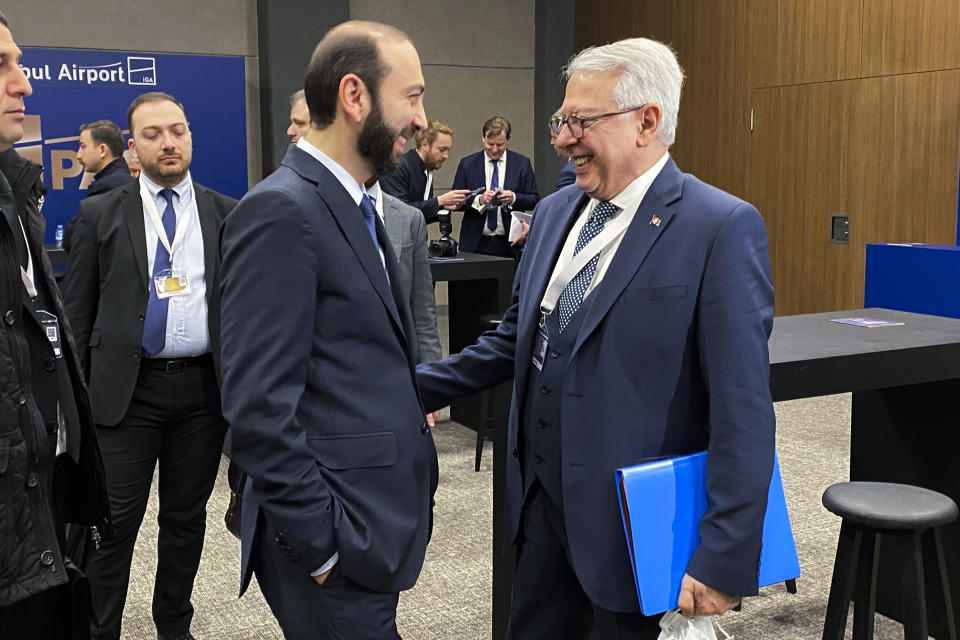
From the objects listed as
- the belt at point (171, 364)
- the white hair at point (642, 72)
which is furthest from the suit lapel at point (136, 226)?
the white hair at point (642, 72)

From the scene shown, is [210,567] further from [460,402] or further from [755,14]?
[755,14]

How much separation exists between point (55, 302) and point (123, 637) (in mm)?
1534

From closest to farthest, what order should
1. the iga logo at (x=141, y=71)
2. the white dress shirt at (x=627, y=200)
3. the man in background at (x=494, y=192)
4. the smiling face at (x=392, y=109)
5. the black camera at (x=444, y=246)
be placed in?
the smiling face at (x=392, y=109), the white dress shirt at (x=627, y=200), the black camera at (x=444, y=246), the man in background at (x=494, y=192), the iga logo at (x=141, y=71)

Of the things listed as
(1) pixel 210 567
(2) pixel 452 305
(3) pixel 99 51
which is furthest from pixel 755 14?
(1) pixel 210 567

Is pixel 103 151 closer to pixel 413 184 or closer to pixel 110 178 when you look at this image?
pixel 110 178

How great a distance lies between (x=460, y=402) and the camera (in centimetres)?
570

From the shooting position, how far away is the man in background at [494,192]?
6.35 m

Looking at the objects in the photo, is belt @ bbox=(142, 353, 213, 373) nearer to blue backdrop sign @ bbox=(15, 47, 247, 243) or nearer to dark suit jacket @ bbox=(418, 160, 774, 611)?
dark suit jacket @ bbox=(418, 160, 774, 611)

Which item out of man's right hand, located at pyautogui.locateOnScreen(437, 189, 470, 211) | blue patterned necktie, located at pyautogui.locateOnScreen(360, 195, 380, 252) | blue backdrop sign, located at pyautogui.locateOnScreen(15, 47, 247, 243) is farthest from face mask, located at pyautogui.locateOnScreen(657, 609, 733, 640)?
blue backdrop sign, located at pyautogui.locateOnScreen(15, 47, 247, 243)

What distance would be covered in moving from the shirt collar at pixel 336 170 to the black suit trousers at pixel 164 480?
138cm

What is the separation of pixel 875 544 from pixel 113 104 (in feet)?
27.3

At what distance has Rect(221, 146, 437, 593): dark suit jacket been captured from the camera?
57.3 inches

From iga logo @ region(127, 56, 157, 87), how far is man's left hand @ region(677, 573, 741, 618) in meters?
8.70

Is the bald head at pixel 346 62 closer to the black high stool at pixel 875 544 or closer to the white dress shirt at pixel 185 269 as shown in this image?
the white dress shirt at pixel 185 269
